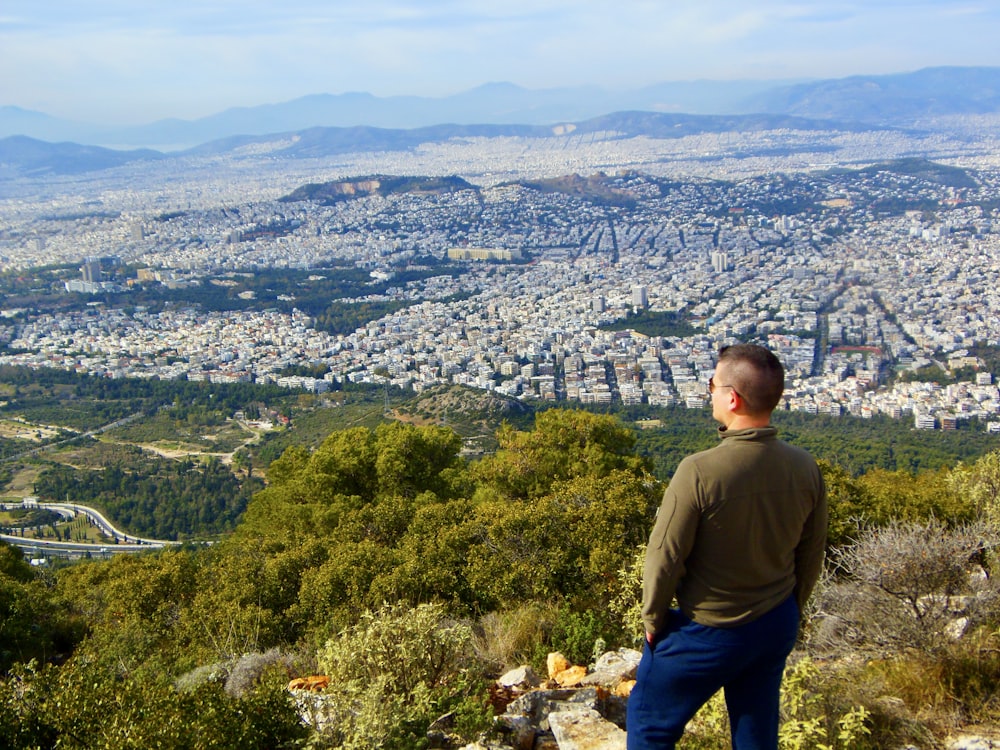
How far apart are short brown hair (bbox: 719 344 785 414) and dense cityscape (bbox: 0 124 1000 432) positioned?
943 inches

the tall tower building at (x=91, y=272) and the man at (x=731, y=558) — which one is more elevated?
the man at (x=731, y=558)

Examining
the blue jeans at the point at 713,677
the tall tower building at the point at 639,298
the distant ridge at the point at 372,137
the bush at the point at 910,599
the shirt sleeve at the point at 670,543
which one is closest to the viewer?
the shirt sleeve at the point at 670,543

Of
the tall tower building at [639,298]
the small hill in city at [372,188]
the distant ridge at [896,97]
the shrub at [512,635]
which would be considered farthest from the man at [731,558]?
the distant ridge at [896,97]

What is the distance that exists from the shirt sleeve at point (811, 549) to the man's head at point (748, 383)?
253mm

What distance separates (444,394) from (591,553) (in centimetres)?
1982

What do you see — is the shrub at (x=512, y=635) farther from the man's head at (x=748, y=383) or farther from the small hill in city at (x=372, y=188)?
the small hill in city at (x=372, y=188)

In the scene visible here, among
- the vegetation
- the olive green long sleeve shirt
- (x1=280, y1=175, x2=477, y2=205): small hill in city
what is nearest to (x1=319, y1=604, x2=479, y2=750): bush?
the vegetation

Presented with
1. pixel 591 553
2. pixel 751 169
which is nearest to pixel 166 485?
pixel 591 553

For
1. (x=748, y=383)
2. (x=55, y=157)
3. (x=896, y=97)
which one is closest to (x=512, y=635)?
(x=748, y=383)

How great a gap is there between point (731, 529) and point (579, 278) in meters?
48.3

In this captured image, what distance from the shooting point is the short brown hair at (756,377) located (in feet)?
6.52

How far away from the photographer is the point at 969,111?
A: 13812 cm

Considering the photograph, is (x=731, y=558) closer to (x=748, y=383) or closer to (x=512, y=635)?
(x=748, y=383)

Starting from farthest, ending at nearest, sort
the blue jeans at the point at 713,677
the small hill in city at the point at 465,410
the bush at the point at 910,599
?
the small hill in city at the point at 465,410 → the bush at the point at 910,599 → the blue jeans at the point at 713,677
